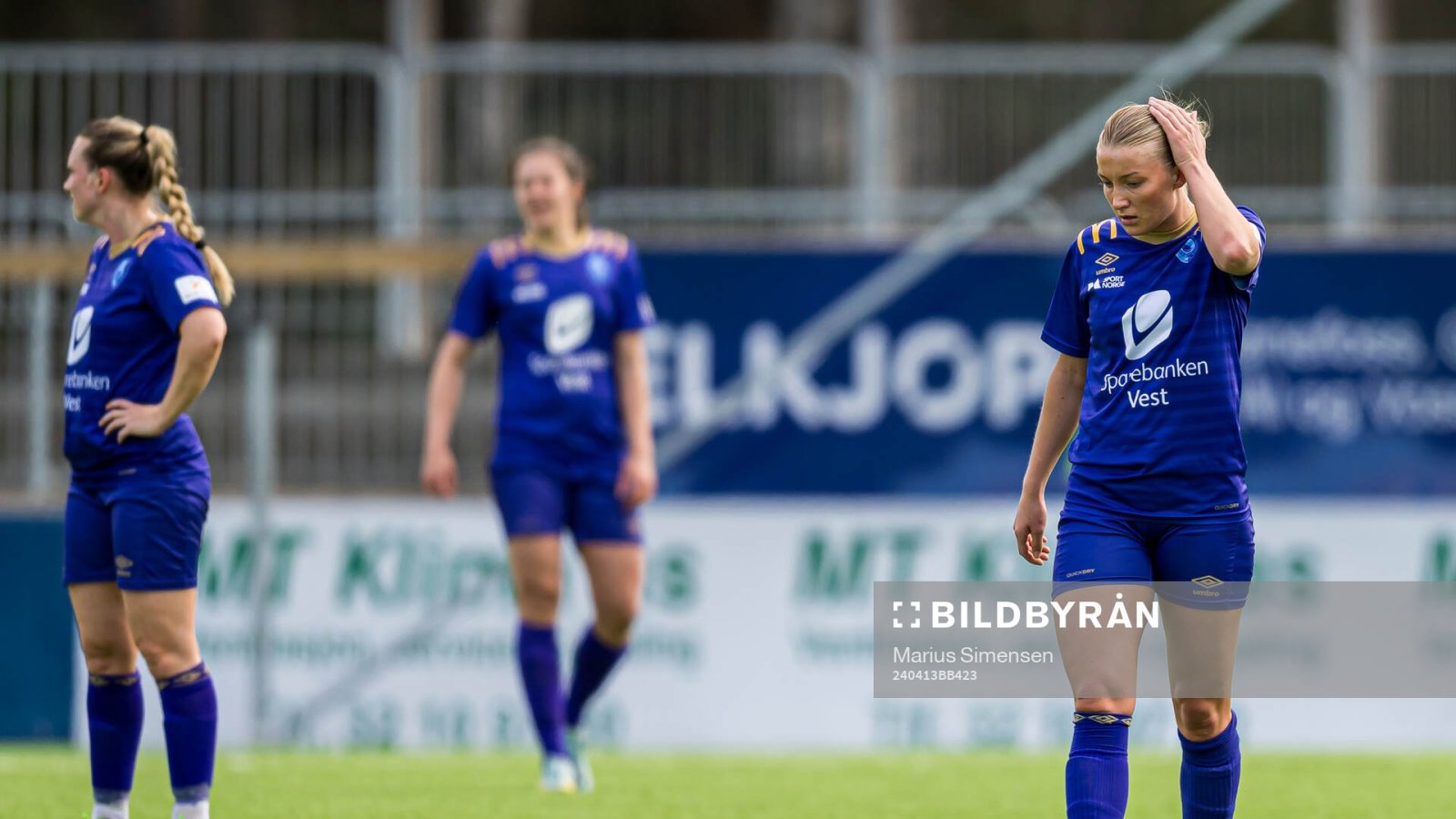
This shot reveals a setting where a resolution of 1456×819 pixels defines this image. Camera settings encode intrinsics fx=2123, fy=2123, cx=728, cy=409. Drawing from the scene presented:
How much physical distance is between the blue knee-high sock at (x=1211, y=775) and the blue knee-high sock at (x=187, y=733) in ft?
8.22

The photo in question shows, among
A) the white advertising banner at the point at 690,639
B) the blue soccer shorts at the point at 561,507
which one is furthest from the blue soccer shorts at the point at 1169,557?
the white advertising banner at the point at 690,639

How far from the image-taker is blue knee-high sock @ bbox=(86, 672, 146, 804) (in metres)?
5.71

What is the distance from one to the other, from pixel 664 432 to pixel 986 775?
308 centimetres

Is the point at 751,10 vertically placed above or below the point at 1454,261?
above

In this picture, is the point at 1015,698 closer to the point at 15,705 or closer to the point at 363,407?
the point at 363,407

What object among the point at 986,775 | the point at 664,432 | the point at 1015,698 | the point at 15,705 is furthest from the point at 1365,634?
the point at 15,705

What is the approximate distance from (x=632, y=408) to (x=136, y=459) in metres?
2.56

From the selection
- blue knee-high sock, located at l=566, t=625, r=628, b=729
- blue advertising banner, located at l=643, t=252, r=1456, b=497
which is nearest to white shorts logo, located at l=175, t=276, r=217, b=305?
blue knee-high sock, located at l=566, t=625, r=628, b=729

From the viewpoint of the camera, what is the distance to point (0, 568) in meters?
10.4

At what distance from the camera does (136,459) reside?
5.57 meters

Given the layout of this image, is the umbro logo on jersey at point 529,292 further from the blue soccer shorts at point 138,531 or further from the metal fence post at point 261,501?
the metal fence post at point 261,501

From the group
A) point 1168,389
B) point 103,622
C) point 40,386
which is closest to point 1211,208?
point 1168,389

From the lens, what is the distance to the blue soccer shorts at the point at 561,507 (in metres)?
7.55

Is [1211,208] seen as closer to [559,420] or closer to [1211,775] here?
[1211,775]
